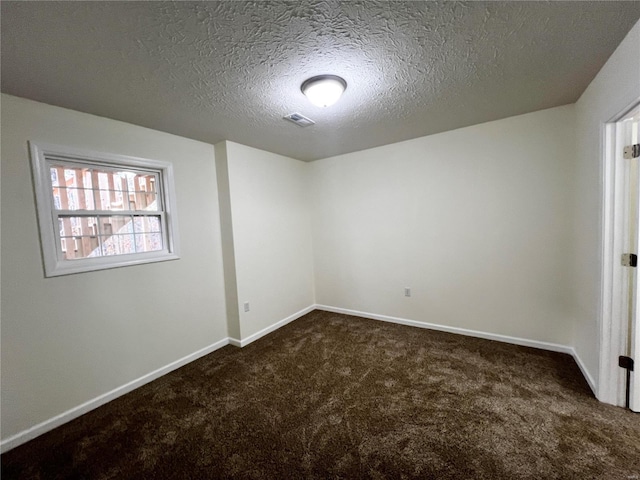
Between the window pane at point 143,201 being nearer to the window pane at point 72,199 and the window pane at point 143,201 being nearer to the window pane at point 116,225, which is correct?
the window pane at point 116,225

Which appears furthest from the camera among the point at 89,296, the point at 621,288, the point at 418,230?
the point at 418,230

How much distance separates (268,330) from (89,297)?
1895 millimetres

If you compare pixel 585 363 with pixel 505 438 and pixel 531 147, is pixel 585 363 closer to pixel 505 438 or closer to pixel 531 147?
pixel 505 438

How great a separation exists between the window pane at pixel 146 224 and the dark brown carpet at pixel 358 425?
1.45m

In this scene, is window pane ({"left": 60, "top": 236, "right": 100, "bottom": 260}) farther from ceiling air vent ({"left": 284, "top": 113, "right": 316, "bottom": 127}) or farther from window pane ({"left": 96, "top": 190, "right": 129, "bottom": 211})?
ceiling air vent ({"left": 284, "top": 113, "right": 316, "bottom": 127})

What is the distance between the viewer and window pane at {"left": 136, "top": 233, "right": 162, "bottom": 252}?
251 centimetres

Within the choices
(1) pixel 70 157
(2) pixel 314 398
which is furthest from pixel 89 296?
(2) pixel 314 398

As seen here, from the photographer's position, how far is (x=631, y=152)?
1650 millimetres

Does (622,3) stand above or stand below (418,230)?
above

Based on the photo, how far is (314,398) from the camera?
2041 millimetres

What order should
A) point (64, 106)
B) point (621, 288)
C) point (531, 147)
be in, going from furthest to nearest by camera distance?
point (531, 147) < point (64, 106) < point (621, 288)

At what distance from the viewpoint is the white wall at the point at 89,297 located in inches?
68.6

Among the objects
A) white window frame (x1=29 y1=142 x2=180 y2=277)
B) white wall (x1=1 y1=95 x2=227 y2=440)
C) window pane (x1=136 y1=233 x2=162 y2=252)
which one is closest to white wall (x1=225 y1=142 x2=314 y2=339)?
white wall (x1=1 y1=95 x2=227 y2=440)

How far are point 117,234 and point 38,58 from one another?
1.38 m
